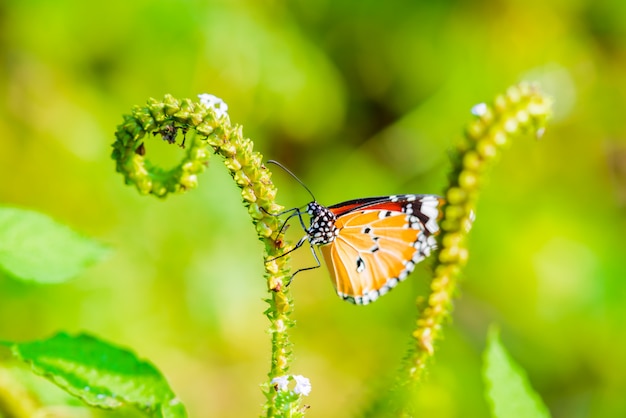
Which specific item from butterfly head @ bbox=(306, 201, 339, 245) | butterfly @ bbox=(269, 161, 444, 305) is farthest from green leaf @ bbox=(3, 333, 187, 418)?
butterfly head @ bbox=(306, 201, 339, 245)

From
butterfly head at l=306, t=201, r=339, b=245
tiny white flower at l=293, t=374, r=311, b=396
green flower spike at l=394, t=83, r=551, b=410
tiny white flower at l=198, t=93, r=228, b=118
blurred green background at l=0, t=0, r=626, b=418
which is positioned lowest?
tiny white flower at l=293, t=374, r=311, b=396

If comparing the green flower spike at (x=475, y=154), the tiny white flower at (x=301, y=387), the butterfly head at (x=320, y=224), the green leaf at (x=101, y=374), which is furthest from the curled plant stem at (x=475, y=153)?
the butterfly head at (x=320, y=224)

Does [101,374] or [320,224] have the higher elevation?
[320,224]

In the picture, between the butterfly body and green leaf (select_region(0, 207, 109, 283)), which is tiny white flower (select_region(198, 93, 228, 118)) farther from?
the butterfly body

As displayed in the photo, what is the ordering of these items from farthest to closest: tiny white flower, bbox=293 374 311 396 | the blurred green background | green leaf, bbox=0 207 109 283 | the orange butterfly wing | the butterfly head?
1. the blurred green background
2. the butterfly head
3. the orange butterfly wing
4. green leaf, bbox=0 207 109 283
5. tiny white flower, bbox=293 374 311 396

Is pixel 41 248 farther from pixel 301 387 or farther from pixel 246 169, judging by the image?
pixel 301 387

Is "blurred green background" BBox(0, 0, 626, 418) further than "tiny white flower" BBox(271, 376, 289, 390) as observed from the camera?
Yes

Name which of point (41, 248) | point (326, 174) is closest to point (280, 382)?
point (41, 248)

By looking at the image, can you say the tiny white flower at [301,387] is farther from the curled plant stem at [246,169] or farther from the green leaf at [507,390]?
the green leaf at [507,390]
